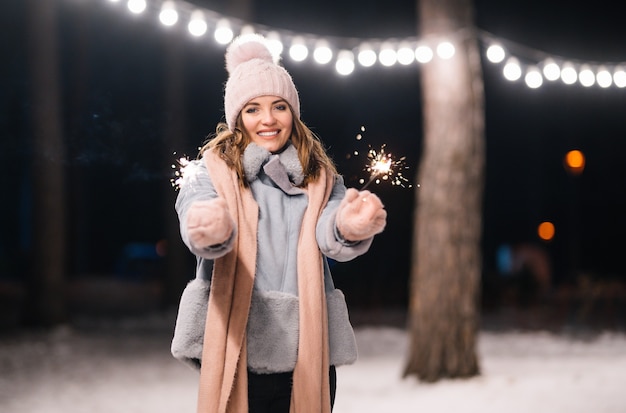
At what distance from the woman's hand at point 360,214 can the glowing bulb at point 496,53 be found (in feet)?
14.8

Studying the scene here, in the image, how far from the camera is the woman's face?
2596 mm

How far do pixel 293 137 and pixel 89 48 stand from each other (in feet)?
49.3

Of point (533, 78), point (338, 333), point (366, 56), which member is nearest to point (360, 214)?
point (338, 333)

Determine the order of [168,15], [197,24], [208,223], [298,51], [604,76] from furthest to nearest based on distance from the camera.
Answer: [604,76] < [298,51] < [197,24] < [168,15] < [208,223]

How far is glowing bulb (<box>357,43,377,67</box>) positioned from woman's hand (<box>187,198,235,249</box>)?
4131 millimetres

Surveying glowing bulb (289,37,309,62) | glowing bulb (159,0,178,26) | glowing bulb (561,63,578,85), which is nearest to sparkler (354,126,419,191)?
glowing bulb (159,0,178,26)

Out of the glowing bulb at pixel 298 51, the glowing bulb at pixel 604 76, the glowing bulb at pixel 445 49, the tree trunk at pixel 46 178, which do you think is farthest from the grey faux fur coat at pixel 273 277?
the tree trunk at pixel 46 178

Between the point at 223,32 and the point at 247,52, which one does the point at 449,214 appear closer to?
the point at 223,32

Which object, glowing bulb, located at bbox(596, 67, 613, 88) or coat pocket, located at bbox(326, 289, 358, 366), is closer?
coat pocket, located at bbox(326, 289, 358, 366)

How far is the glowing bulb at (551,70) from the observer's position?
6754 millimetres

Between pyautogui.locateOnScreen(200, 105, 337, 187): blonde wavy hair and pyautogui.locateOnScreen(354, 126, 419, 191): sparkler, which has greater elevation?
pyautogui.locateOnScreen(200, 105, 337, 187): blonde wavy hair

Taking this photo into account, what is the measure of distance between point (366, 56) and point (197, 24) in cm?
132

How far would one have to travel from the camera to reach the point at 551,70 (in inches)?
266

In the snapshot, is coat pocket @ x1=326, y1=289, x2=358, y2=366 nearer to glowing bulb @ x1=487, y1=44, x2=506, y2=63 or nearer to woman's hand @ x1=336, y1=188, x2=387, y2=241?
woman's hand @ x1=336, y1=188, x2=387, y2=241
